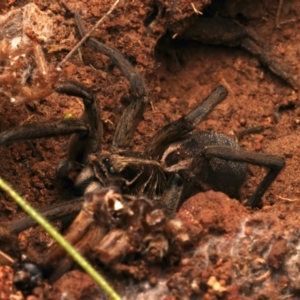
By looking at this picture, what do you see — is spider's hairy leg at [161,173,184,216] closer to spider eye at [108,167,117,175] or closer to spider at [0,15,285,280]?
spider at [0,15,285,280]

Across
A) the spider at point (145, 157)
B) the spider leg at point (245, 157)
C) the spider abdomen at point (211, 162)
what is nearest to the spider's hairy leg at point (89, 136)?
the spider at point (145, 157)

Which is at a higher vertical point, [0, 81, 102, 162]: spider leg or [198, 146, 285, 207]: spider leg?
[198, 146, 285, 207]: spider leg

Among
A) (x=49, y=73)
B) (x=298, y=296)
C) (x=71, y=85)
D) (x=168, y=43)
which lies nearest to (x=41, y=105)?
(x=71, y=85)

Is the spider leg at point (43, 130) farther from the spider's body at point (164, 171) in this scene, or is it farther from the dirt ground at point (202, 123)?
the dirt ground at point (202, 123)

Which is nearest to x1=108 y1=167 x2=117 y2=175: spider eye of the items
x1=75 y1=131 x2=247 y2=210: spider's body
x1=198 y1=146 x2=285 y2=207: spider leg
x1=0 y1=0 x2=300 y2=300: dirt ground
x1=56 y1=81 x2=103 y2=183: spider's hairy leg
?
x1=75 y1=131 x2=247 y2=210: spider's body

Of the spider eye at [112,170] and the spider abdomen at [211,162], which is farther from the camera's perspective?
the spider abdomen at [211,162]

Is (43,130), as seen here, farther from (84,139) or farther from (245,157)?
(245,157)

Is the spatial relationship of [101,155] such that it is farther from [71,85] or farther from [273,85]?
[273,85]
